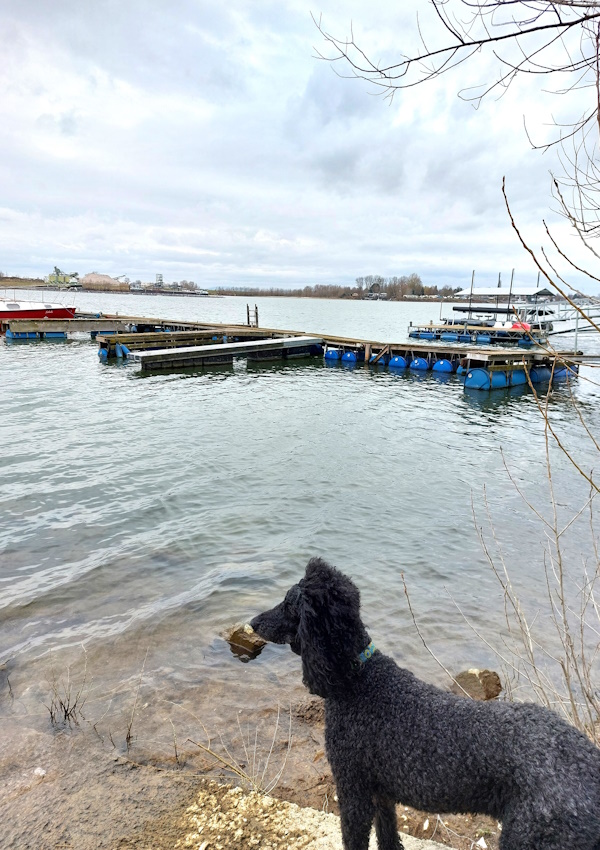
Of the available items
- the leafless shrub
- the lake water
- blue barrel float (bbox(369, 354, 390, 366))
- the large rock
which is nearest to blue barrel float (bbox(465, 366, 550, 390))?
the lake water

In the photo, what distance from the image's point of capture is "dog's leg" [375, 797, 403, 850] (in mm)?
2576

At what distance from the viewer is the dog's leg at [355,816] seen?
2414mm

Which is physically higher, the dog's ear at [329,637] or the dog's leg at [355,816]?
the dog's ear at [329,637]

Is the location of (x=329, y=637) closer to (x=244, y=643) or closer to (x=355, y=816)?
(x=355, y=816)

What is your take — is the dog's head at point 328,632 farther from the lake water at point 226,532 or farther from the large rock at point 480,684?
the large rock at point 480,684

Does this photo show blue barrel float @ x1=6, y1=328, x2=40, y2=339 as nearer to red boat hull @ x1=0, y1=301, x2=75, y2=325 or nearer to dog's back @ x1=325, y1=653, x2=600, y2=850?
red boat hull @ x1=0, y1=301, x2=75, y2=325

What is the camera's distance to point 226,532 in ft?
29.2

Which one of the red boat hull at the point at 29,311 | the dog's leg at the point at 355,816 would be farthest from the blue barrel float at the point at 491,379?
the red boat hull at the point at 29,311

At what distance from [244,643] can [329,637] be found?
3.71 meters

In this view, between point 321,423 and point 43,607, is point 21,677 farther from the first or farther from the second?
point 321,423

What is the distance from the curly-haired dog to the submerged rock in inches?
125

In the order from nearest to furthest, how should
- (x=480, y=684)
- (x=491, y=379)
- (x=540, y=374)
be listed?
(x=480, y=684)
(x=491, y=379)
(x=540, y=374)

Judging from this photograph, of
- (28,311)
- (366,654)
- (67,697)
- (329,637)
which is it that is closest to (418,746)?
(366,654)

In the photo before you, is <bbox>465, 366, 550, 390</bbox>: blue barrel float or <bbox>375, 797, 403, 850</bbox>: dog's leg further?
<bbox>465, 366, 550, 390</bbox>: blue barrel float
